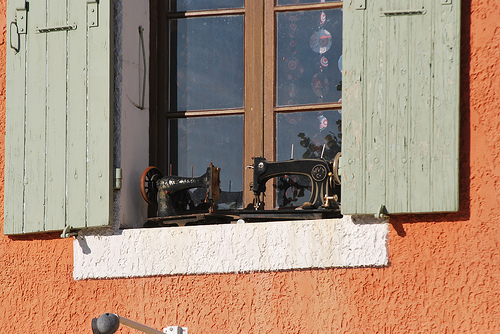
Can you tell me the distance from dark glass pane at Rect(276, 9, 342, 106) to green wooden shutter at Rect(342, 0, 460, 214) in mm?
519

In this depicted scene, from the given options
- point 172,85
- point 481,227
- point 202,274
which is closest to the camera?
point 481,227

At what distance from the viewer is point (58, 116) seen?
192 inches

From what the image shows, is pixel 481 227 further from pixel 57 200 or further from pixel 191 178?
pixel 57 200

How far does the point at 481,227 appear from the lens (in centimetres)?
432

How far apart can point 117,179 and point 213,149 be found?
1.96 feet

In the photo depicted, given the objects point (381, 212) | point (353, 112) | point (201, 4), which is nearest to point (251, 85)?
point (201, 4)

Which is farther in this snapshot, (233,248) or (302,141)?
(302,141)

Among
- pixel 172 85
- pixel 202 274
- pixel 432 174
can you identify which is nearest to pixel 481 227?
pixel 432 174

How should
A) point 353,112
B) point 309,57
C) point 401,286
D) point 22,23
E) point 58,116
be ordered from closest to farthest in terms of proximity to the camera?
point 401,286
point 353,112
point 58,116
point 22,23
point 309,57

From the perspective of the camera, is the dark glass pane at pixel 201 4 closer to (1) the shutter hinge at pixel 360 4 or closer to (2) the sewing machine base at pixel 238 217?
(1) the shutter hinge at pixel 360 4

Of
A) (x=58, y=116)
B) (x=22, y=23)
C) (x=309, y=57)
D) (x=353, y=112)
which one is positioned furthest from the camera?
(x=309, y=57)

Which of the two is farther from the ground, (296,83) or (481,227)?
(296,83)

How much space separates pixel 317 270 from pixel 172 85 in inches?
54.4

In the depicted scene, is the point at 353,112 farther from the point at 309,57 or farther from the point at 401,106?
the point at 309,57
